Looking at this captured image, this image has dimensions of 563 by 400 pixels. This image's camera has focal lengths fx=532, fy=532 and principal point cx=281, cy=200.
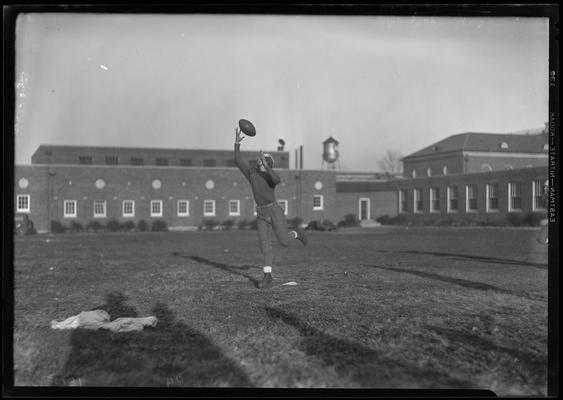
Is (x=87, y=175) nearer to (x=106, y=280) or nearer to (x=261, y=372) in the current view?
(x=106, y=280)

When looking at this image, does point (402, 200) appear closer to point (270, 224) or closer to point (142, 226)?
point (142, 226)

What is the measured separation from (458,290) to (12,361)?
6.21m

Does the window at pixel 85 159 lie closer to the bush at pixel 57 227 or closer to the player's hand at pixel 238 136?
the bush at pixel 57 227

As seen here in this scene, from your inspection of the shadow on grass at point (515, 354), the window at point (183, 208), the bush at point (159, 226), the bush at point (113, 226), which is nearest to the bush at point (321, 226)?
the bush at point (159, 226)

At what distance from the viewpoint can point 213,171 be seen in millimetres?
47250

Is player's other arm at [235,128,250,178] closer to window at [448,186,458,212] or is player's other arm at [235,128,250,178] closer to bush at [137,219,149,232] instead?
bush at [137,219,149,232]

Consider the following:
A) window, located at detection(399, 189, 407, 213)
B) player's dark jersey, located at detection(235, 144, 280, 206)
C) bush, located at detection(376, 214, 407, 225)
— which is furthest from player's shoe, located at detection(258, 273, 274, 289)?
window, located at detection(399, 189, 407, 213)

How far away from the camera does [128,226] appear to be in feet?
139

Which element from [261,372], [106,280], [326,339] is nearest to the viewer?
[261,372]

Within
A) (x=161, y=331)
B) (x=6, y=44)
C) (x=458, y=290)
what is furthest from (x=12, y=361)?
(x=458, y=290)

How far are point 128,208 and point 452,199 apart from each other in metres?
26.8

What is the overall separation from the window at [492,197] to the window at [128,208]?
2841cm

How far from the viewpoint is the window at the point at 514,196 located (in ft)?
121

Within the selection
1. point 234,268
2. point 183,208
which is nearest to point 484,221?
point 183,208
